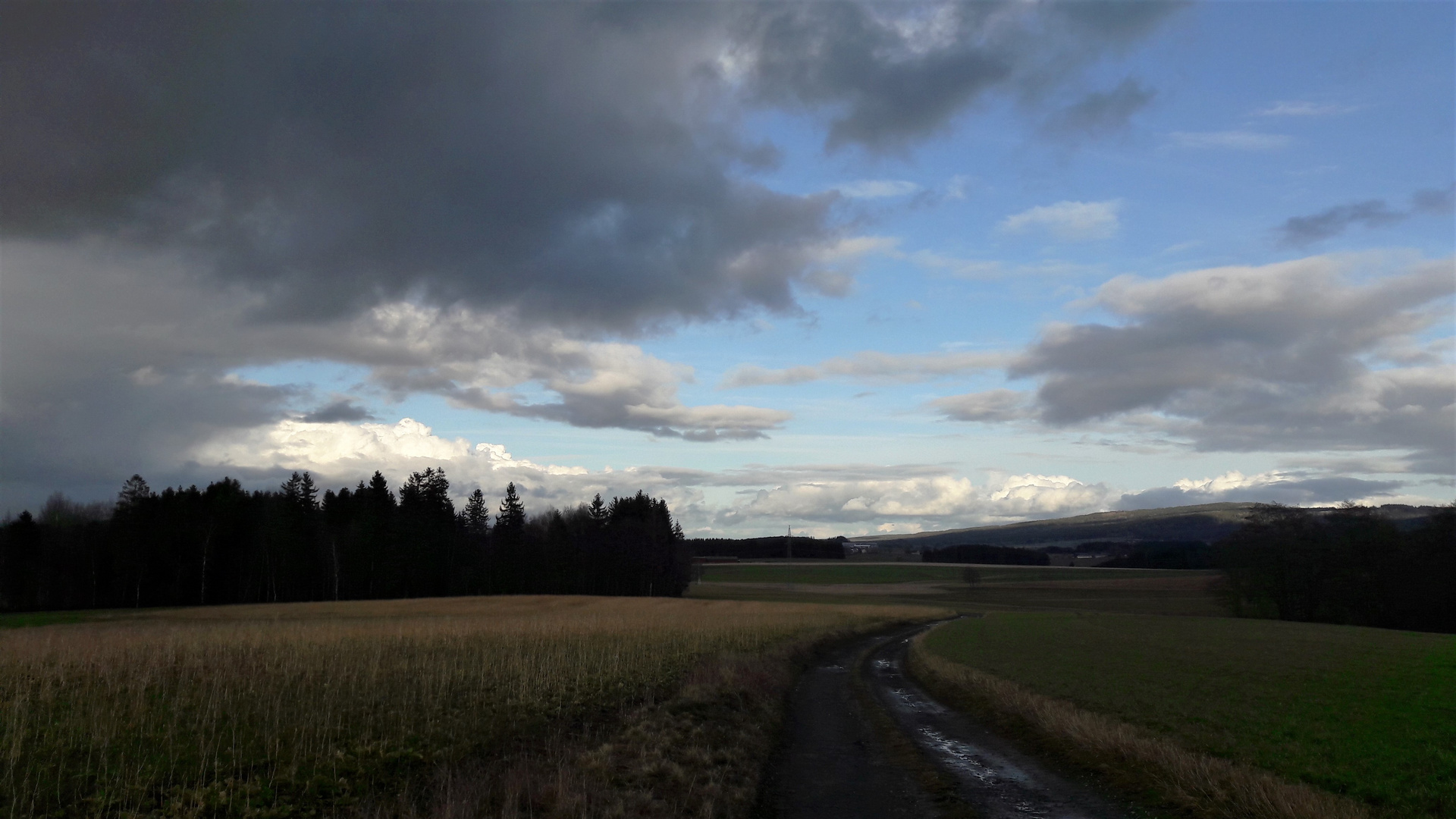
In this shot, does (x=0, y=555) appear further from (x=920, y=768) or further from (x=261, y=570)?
(x=920, y=768)

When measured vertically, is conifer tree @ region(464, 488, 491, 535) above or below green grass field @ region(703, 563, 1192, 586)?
above

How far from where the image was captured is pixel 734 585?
140 metres

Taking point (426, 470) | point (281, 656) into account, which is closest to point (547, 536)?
point (426, 470)

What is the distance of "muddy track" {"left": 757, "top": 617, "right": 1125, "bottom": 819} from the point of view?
1159 centimetres

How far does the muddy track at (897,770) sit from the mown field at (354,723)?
97cm

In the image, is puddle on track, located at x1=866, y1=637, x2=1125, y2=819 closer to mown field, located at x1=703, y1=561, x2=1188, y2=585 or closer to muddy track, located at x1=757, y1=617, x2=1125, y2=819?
muddy track, located at x1=757, y1=617, x2=1125, y2=819

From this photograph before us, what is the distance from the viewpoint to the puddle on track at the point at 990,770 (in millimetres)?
11539

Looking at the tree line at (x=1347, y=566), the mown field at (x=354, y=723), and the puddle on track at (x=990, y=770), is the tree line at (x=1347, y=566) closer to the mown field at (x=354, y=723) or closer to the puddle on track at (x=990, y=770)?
the puddle on track at (x=990, y=770)

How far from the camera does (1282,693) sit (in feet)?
74.9

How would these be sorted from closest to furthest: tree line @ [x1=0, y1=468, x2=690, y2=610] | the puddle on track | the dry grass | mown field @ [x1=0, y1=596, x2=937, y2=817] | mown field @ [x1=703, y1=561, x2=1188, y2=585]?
mown field @ [x1=0, y1=596, x2=937, y2=817] → the dry grass → the puddle on track → tree line @ [x1=0, y1=468, x2=690, y2=610] → mown field @ [x1=703, y1=561, x2=1188, y2=585]

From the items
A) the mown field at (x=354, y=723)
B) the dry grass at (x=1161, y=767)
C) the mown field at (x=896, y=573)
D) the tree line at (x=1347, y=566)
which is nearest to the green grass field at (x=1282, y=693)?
the dry grass at (x=1161, y=767)

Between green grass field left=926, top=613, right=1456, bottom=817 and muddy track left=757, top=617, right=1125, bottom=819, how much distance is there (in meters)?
3.95

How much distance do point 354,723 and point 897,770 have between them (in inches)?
401

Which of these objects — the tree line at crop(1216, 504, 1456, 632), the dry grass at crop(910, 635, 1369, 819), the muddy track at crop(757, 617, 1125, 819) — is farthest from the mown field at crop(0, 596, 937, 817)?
the tree line at crop(1216, 504, 1456, 632)
